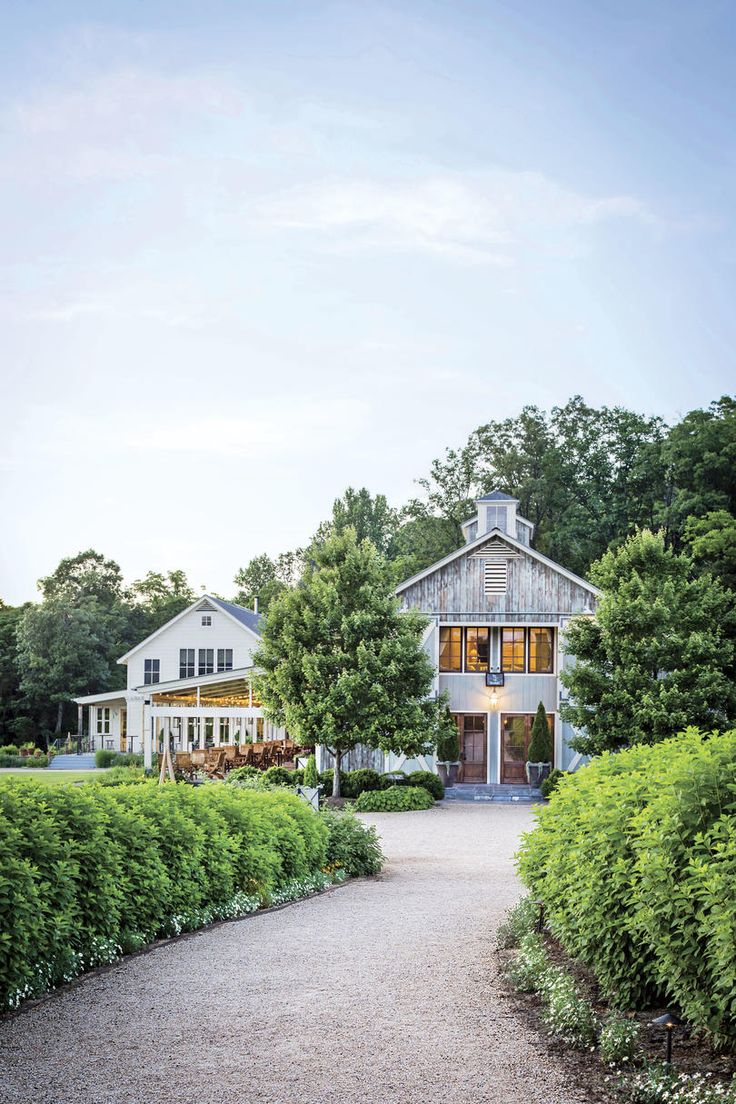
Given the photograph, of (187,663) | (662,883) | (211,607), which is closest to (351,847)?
(662,883)

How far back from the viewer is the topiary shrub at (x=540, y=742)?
31.6 m

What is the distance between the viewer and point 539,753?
31.6 metres

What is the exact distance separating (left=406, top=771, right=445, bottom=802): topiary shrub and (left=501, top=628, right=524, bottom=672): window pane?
525 cm

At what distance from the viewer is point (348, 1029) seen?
6371 mm

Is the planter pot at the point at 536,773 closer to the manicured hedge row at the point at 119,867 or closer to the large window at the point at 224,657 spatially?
the large window at the point at 224,657

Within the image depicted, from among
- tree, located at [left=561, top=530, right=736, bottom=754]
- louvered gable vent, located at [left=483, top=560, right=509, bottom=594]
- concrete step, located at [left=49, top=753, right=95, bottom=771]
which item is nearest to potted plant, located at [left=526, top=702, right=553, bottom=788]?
louvered gable vent, located at [left=483, top=560, right=509, bottom=594]

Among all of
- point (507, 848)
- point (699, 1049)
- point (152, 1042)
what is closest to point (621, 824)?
point (699, 1049)

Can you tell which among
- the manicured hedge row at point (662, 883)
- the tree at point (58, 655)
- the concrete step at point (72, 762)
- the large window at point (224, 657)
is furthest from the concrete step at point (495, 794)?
the tree at point (58, 655)

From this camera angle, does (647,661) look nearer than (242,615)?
Yes

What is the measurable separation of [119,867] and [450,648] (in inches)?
1012

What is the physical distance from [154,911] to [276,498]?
142ft

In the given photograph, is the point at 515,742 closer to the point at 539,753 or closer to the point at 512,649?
the point at 539,753

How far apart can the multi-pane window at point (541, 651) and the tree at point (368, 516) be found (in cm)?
2701

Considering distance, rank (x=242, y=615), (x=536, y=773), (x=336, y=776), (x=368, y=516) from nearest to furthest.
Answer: (x=336, y=776), (x=536, y=773), (x=242, y=615), (x=368, y=516)
